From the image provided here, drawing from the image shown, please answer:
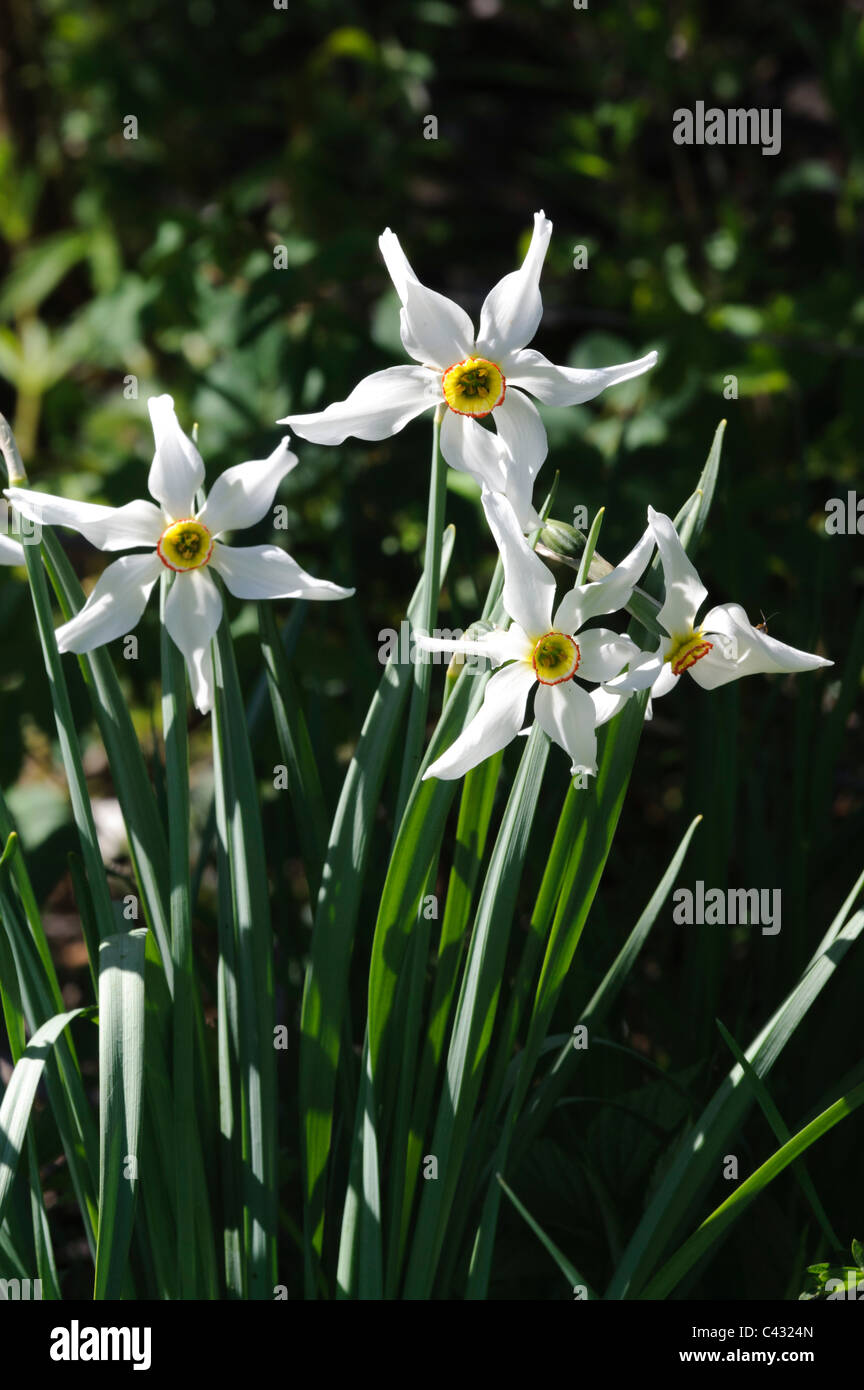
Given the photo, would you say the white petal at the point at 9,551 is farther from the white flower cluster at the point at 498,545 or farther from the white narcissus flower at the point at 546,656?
the white narcissus flower at the point at 546,656

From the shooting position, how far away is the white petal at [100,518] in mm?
683

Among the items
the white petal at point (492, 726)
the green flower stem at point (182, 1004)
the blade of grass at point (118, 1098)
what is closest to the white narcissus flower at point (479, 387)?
the white petal at point (492, 726)

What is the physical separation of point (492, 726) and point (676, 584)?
Result: 137 mm

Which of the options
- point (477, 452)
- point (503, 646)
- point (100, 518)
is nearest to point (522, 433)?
point (477, 452)

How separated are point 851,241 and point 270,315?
128 cm

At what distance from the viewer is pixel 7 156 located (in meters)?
2.68

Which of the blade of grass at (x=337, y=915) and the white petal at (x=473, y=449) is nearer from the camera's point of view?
the white petal at (x=473, y=449)

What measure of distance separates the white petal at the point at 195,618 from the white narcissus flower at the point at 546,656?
147 millimetres

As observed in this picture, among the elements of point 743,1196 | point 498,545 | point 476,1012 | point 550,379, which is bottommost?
point 743,1196

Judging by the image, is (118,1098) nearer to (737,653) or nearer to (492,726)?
(492,726)

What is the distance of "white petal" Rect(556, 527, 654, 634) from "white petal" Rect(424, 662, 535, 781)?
1.6 inches

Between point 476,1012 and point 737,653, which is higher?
point 737,653

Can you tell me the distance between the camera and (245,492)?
0.70 meters
